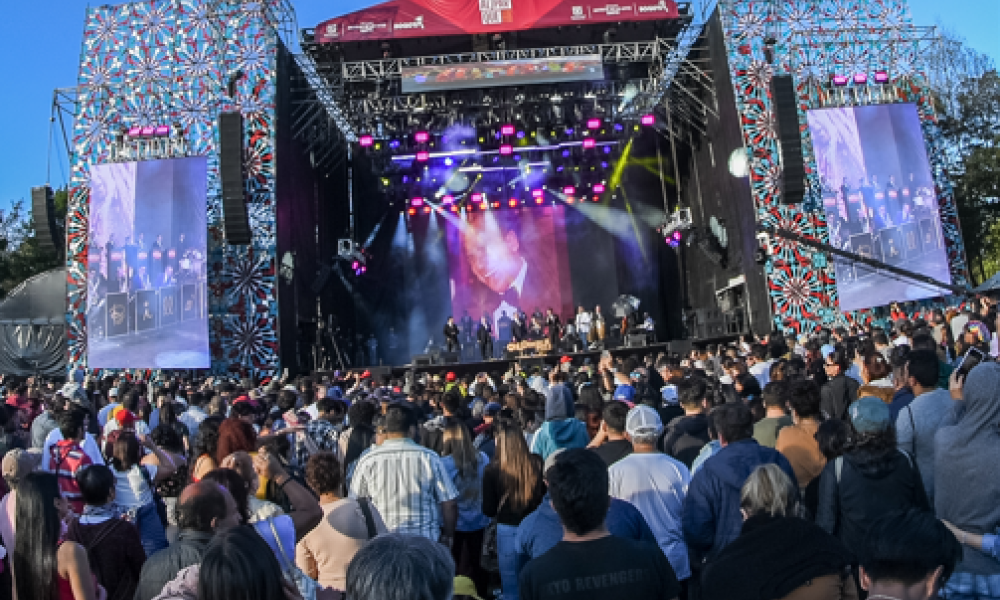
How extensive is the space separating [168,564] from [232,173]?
1552 centimetres

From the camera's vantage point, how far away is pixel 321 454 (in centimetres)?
364

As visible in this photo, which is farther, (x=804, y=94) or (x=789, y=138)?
(x=804, y=94)

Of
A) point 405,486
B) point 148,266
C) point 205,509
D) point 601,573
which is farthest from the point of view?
point 148,266

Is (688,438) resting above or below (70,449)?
below

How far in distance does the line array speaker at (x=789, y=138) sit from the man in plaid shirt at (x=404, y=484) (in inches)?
556

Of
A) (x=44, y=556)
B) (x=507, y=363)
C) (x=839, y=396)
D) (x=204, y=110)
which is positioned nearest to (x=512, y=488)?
(x=44, y=556)

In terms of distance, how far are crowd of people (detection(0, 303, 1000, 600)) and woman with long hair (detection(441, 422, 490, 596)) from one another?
13 mm

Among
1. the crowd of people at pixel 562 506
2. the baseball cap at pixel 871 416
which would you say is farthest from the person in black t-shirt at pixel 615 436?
the baseball cap at pixel 871 416

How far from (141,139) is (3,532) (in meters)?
16.9

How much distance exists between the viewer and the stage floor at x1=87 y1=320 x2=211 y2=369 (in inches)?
701

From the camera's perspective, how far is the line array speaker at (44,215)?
58.3 ft

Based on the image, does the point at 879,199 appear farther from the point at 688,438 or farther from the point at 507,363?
the point at 688,438

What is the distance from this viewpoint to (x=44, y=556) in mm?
3029

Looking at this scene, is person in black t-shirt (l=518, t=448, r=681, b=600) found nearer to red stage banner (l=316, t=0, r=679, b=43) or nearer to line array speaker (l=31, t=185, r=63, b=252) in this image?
red stage banner (l=316, t=0, r=679, b=43)
